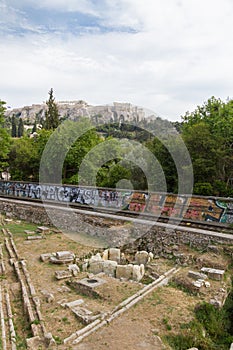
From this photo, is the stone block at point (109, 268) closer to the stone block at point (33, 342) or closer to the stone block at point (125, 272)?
the stone block at point (125, 272)

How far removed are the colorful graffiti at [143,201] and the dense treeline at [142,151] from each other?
3541mm

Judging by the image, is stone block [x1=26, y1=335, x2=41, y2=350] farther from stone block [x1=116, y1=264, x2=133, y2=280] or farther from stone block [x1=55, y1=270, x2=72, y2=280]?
stone block [x1=116, y1=264, x2=133, y2=280]

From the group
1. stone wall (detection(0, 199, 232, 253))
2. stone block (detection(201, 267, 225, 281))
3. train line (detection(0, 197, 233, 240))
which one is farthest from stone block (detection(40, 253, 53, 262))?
stone block (detection(201, 267, 225, 281))

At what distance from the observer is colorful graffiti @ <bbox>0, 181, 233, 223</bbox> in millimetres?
15688

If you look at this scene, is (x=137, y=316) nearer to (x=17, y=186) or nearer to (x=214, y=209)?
(x=214, y=209)

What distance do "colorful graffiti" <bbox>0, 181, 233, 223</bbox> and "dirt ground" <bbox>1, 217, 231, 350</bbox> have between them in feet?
12.6

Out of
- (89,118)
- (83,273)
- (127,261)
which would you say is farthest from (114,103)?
(83,273)

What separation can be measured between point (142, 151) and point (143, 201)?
9.00 meters

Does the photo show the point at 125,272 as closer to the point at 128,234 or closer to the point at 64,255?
the point at 64,255

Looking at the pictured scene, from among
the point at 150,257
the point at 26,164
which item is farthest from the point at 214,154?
the point at 26,164

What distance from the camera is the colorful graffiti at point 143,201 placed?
1569 centimetres

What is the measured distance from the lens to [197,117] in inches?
1280

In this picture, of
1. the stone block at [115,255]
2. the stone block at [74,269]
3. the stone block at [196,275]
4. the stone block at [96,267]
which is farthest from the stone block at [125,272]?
the stone block at [115,255]

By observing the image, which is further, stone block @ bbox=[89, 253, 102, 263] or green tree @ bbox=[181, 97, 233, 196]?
green tree @ bbox=[181, 97, 233, 196]
